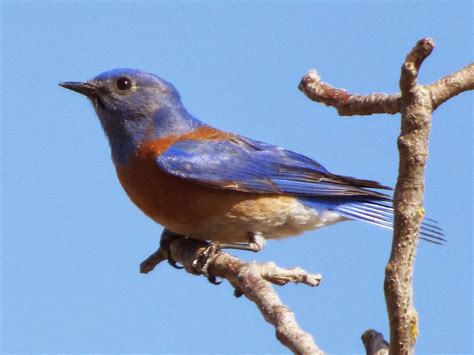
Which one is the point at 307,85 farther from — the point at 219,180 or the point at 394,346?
the point at 219,180

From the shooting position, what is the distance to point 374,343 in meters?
4.27

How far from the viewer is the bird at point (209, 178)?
7.77 meters

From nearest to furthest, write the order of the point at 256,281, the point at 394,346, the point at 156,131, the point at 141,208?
the point at 394,346, the point at 256,281, the point at 141,208, the point at 156,131

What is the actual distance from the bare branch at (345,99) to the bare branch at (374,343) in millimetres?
1111

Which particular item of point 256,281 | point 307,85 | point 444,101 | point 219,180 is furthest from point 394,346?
point 219,180

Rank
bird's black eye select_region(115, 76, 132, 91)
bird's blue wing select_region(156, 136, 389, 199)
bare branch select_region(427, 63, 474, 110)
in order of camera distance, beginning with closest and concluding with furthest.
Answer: bare branch select_region(427, 63, 474, 110) → bird's blue wing select_region(156, 136, 389, 199) → bird's black eye select_region(115, 76, 132, 91)

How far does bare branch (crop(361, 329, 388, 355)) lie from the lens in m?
4.21

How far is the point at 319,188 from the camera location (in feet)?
27.7

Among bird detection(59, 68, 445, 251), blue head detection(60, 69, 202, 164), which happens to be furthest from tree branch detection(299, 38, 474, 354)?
blue head detection(60, 69, 202, 164)

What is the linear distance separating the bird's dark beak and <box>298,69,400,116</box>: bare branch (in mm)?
3766

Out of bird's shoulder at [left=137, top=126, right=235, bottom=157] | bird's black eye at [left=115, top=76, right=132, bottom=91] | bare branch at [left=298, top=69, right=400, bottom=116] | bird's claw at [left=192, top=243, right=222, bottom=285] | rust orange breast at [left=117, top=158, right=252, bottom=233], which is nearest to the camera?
bare branch at [left=298, top=69, right=400, bottom=116]

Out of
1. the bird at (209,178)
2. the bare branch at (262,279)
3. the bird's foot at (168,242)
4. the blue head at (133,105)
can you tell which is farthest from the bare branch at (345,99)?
the blue head at (133,105)

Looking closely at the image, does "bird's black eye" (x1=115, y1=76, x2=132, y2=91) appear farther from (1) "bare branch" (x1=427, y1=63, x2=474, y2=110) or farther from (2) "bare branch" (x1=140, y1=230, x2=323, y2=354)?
(1) "bare branch" (x1=427, y1=63, x2=474, y2=110)

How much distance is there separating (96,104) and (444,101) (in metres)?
5.21
